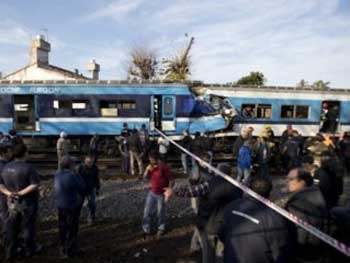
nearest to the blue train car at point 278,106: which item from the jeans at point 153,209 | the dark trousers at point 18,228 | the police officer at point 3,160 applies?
the jeans at point 153,209

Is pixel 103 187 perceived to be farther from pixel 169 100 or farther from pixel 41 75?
pixel 41 75

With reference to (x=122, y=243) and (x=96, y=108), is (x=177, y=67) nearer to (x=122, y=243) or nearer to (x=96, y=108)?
(x=96, y=108)

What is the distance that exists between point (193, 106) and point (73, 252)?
43.3 ft

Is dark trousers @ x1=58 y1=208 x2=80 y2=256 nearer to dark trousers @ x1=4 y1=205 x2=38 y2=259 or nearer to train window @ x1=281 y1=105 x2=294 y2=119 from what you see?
dark trousers @ x1=4 y1=205 x2=38 y2=259

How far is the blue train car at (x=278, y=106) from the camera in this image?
2009 cm

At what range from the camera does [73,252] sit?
21.7 ft

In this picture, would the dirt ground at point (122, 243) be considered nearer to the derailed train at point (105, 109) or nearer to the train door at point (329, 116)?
the derailed train at point (105, 109)

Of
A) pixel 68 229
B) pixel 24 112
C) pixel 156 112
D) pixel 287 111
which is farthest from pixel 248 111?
pixel 68 229

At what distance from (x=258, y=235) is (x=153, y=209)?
4.43 meters

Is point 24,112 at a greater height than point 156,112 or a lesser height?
lesser

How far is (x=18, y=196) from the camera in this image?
20.0 feet

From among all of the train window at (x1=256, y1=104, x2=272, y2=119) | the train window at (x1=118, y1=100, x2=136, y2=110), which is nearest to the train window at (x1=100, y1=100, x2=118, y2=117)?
the train window at (x1=118, y1=100, x2=136, y2=110)

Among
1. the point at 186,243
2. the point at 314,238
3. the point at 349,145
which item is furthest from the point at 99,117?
the point at 314,238

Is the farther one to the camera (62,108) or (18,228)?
(62,108)
